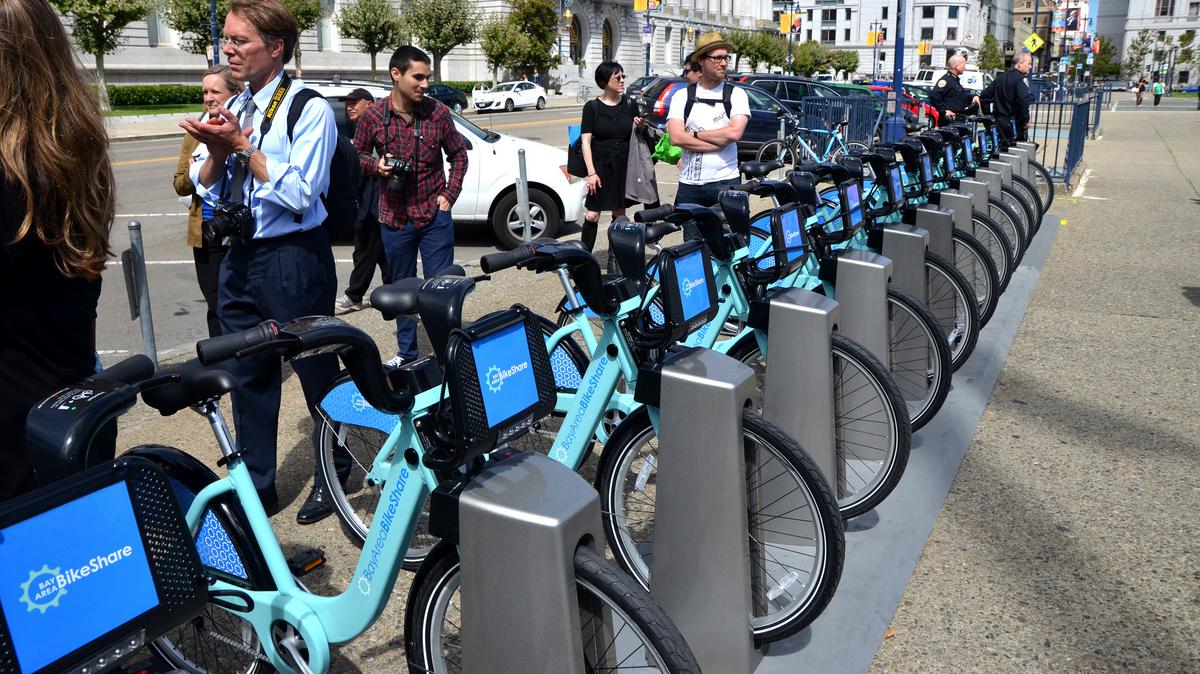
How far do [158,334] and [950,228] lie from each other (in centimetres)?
565

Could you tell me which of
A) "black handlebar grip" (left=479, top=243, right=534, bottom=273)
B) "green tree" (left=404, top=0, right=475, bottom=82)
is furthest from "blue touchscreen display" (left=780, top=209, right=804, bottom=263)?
"green tree" (left=404, top=0, right=475, bottom=82)

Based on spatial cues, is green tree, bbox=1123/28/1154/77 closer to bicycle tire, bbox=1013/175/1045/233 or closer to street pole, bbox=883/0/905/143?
street pole, bbox=883/0/905/143

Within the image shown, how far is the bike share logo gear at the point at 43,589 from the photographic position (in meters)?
1.72

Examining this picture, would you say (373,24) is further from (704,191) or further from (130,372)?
(130,372)

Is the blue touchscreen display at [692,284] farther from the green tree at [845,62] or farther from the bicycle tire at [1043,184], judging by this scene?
the green tree at [845,62]

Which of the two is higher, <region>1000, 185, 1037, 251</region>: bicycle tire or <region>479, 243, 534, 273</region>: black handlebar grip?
<region>479, 243, 534, 273</region>: black handlebar grip

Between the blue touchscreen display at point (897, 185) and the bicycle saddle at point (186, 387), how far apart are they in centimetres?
444

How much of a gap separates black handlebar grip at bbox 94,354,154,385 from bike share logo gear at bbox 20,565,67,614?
453mm

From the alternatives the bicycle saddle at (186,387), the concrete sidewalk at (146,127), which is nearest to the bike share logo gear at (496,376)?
the bicycle saddle at (186,387)

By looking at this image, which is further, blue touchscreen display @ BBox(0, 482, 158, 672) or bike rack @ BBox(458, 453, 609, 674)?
bike rack @ BBox(458, 453, 609, 674)

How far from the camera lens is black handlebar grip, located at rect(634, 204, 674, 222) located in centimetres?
375

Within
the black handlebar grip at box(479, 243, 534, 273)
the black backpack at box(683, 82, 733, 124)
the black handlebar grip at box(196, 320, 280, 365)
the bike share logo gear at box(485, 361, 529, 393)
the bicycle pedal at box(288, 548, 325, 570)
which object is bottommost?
the bicycle pedal at box(288, 548, 325, 570)

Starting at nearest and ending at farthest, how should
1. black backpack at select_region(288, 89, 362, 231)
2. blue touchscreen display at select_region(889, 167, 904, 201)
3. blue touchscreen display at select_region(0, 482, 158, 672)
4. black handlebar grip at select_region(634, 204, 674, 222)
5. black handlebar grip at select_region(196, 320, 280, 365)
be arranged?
blue touchscreen display at select_region(0, 482, 158, 672)
black handlebar grip at select_region(196, 320, 280, 365)
black handlebar grip at select_region(634, 204, 674, 222)
black backpack at select_region(288, 89, 362, 231)
blue touchscreen display at select_region(889, 167, 904, 201)

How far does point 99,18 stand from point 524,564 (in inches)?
1498
